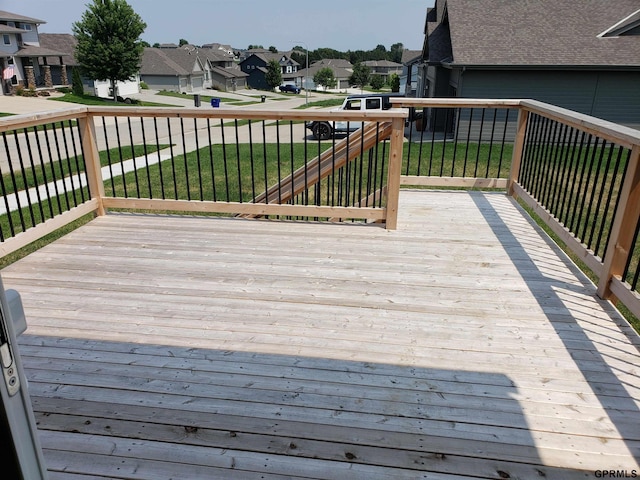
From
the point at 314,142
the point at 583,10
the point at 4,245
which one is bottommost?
the point at 314,142

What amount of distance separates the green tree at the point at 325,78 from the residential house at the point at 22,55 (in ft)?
162

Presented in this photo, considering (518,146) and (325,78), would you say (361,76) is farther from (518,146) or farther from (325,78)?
(518,146)

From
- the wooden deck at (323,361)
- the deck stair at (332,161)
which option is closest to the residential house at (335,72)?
the deck stair at (332,161)

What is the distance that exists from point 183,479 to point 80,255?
8.45 feet

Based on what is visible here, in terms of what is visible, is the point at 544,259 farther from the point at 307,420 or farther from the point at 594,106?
the point at 594,106

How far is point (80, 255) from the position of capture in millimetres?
3805

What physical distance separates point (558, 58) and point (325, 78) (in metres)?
74.8

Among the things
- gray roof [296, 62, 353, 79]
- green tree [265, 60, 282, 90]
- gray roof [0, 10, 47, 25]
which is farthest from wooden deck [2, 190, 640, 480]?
gray roof [296, 62, 353, 79]

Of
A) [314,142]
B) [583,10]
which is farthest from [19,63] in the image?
[583,10]

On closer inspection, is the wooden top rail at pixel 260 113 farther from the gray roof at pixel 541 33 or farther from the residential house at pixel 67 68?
the residential house at pixel 67 68

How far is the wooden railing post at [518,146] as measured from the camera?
524cm

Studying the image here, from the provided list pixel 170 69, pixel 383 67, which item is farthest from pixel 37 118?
pixel 383 67

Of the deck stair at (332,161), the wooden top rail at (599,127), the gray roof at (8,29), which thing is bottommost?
the deck stair at (332,161)

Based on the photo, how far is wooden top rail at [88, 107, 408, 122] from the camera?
157 inches
